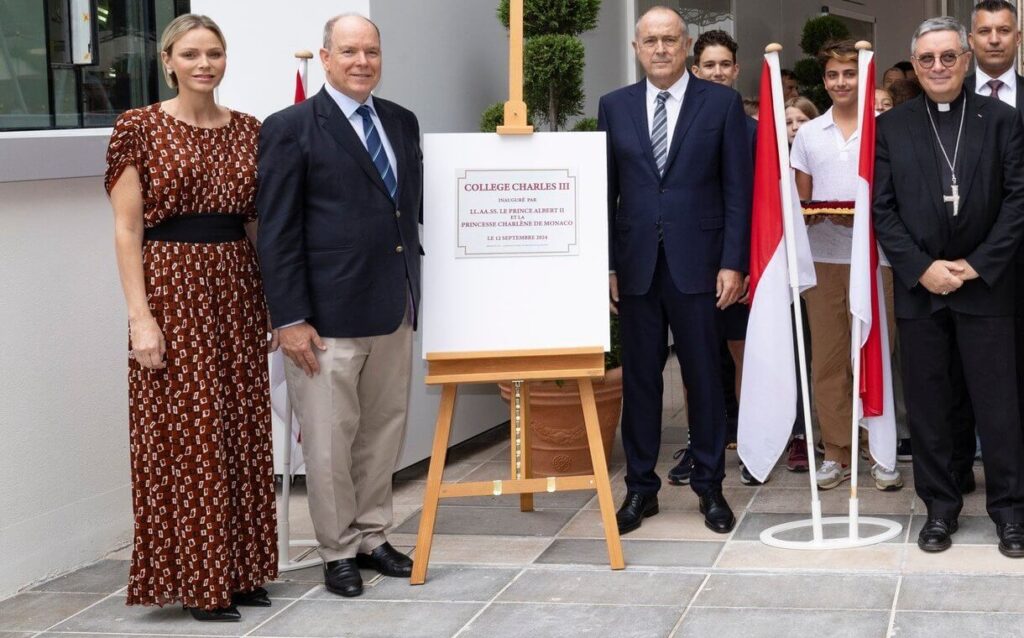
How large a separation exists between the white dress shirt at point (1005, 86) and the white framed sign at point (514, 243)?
4.89 feet

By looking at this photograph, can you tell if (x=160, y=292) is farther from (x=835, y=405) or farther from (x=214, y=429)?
(x=835, y=405)

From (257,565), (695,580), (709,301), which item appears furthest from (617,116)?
(257,565)

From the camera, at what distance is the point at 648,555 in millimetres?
4465

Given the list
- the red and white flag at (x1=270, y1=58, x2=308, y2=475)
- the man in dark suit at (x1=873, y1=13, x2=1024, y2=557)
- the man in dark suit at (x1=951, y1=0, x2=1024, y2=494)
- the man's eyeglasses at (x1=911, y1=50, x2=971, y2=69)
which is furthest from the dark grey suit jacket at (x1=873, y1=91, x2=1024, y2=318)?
the red and white flag at (x1=270, y1=58, x2=308, y2=475)

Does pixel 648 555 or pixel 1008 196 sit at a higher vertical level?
pixel 1008 196

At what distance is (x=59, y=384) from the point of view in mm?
4578

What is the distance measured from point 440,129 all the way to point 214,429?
245cm

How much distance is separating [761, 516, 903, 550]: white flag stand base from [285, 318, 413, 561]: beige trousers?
1.31m

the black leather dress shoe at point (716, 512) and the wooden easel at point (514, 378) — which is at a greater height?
the wooden easel at point (514, 378)

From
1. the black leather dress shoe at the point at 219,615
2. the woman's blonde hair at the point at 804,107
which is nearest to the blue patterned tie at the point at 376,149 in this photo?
the black leather dress shoe at the point at 219,615

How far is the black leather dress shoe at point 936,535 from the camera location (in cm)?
430

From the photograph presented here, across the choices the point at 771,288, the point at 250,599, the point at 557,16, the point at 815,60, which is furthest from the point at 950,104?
the point at 815,60

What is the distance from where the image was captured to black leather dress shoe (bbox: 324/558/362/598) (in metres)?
4.19

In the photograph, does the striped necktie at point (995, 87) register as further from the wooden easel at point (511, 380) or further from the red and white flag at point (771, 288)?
the wooden easel at point (511, 380)
